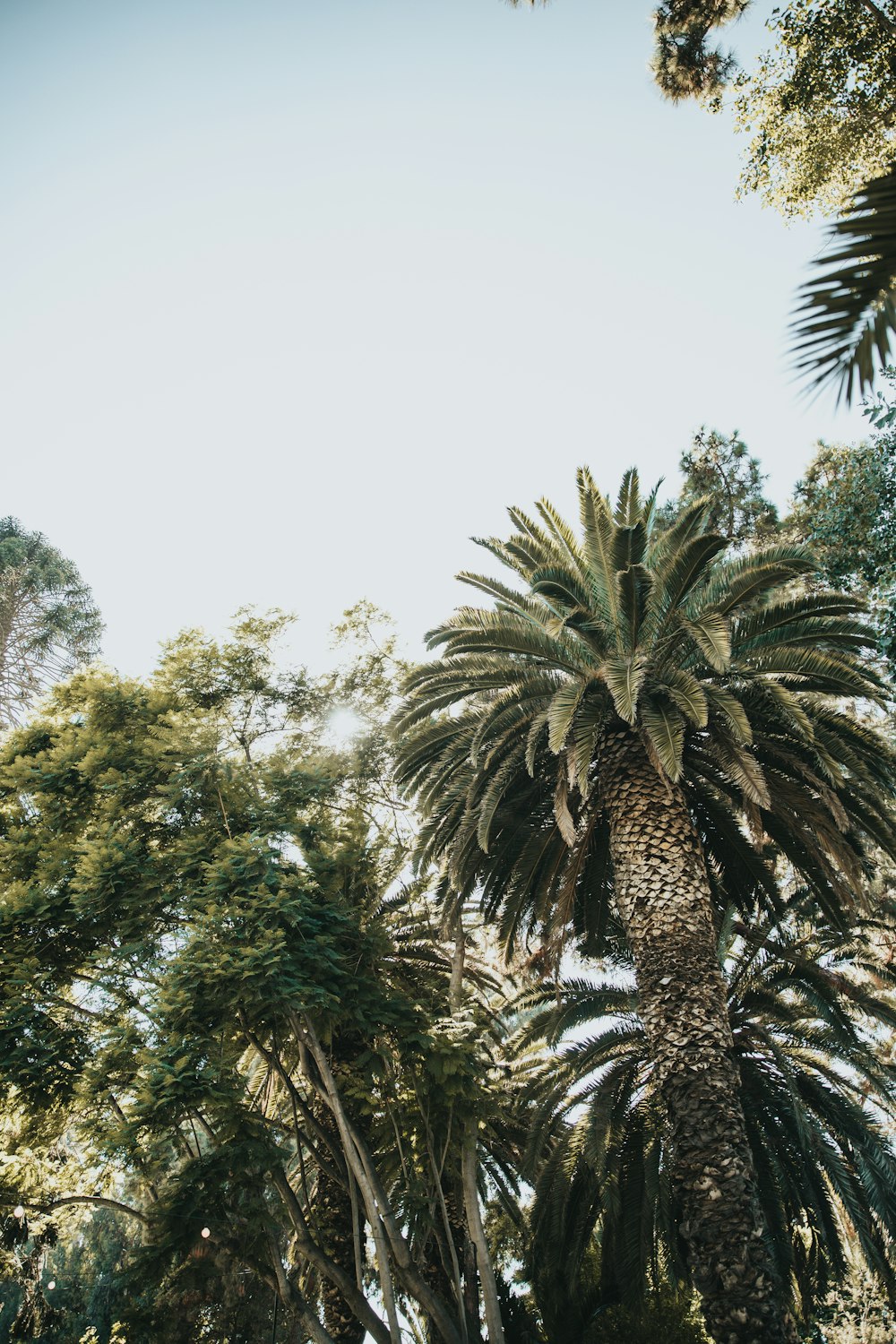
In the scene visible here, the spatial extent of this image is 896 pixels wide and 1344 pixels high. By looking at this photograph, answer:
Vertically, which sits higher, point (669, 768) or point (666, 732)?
point (666, 732)

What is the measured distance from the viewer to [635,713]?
946 cm

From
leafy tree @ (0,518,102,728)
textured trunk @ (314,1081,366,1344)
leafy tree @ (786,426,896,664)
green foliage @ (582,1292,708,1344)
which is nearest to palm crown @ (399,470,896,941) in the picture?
leafy tree @ (786,426,896,664)

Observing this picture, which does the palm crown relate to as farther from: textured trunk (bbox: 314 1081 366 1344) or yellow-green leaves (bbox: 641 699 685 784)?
textured trunk (bbox: 314 1081 366 1344)

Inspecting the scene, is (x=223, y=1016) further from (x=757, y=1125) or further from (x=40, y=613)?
(x=40, y=613)

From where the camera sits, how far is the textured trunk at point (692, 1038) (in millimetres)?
7039

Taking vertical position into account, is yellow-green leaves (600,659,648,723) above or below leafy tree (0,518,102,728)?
below

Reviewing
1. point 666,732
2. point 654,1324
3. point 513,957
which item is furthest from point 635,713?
point 654,1324

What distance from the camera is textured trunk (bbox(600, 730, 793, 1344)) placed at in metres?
7.04

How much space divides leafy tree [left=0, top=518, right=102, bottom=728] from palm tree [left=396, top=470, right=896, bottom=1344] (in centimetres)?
1939

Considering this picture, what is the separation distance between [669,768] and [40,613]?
25142 mm

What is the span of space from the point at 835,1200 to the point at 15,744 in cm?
1601

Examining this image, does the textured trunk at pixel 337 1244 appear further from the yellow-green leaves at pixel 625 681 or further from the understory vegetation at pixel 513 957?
the yellow-green leaves at pixel 625 681

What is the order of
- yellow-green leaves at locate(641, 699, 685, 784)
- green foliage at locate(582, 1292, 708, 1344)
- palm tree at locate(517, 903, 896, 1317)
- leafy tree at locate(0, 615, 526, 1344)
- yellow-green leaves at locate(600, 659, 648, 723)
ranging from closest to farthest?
1. yellow-green leaves at locate(600, 659, 648, 723)
2. yellow-green leaves at locate(641, 699, 685, 784)
3. leafy tree at locate(0, 615, 526, 1344)
4. palm tree at locate(517, 903, 896, 1317)
5. green foliage at locate(582, 1292, 708, 1344)

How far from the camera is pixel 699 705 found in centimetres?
830
